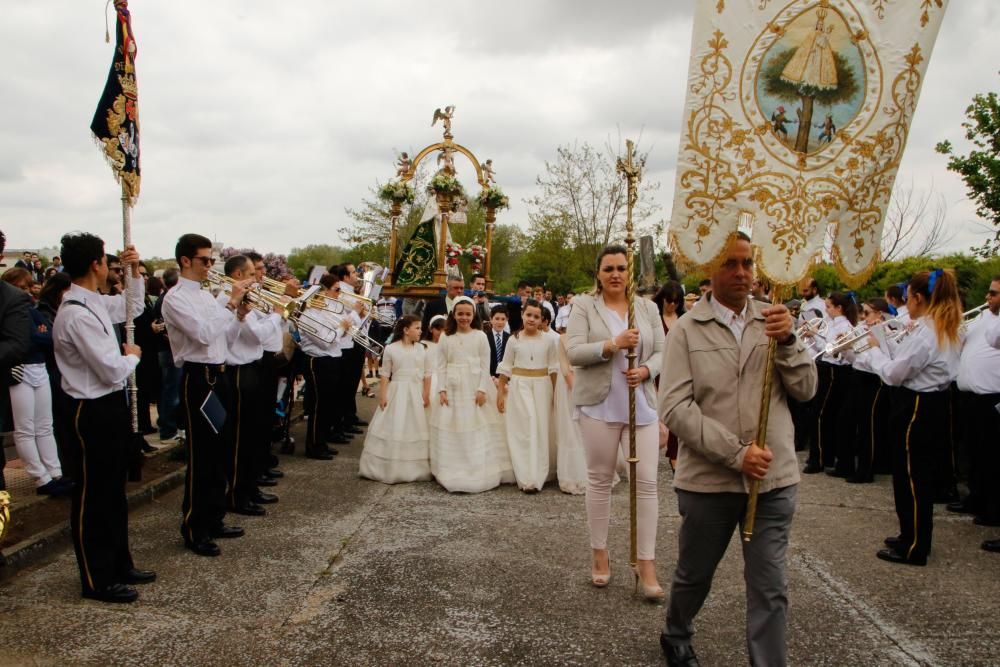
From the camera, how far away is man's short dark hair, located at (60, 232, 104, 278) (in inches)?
166

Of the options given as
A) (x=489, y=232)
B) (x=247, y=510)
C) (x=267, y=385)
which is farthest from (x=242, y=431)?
(x=489, y=232)

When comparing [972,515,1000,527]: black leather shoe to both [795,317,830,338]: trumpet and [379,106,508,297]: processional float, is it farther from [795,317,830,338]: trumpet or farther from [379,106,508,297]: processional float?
[379,106,508,297]: processional float

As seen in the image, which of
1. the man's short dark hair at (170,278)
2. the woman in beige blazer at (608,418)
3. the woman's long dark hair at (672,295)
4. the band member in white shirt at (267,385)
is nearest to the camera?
the woman in beige blazer at (608,418)

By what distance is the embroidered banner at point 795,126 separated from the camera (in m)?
3.24

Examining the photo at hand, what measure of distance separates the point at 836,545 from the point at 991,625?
4.60 ft

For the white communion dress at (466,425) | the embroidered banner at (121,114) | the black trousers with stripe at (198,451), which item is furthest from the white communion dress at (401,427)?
the embroidered banner at (121,114)

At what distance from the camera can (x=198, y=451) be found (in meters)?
5.09

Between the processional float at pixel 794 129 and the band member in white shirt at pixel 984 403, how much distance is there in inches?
134

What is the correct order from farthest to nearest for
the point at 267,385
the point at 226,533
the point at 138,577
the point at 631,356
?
the point at 267,385
the point at 226,533
the point at 138,577
the point at 631,356

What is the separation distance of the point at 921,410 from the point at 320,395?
20.9ft

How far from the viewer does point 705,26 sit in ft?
11.0

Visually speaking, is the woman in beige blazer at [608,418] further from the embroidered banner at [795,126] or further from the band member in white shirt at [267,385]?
the band member in white shirt at [267,385]

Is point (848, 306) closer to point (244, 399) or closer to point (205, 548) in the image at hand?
point (244, 399)

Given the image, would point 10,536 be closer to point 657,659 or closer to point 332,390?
point 332,390
